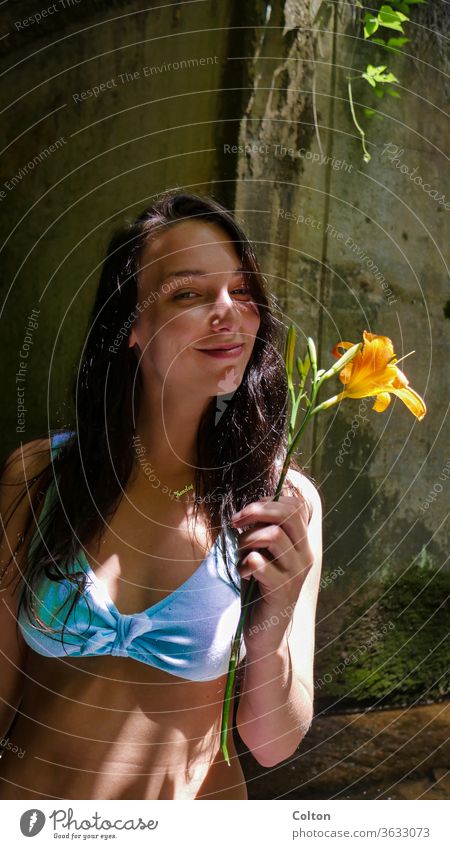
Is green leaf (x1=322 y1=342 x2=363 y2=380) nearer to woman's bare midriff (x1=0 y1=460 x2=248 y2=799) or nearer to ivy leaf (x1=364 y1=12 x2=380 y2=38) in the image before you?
woman's bare midriff (x1=0 y1=460 x2=248 y2=799)

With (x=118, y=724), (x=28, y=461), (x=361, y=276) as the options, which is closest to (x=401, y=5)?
(x=361, y=276)

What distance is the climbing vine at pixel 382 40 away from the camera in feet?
2.86

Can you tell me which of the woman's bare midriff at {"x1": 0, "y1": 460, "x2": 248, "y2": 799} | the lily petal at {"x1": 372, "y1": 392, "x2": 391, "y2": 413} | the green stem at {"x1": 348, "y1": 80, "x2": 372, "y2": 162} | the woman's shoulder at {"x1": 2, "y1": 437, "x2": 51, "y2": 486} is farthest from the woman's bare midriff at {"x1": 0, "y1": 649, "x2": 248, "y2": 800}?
the green stem at {"x1": 348, "y1": 80, "x2": 372, "y2": 162}

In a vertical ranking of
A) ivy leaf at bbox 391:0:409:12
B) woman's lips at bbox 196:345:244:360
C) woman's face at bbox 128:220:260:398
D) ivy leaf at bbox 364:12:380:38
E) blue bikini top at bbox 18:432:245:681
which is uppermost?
ivy leaf at bbox 391:0:409:12

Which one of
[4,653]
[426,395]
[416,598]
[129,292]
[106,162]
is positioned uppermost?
[106,162]

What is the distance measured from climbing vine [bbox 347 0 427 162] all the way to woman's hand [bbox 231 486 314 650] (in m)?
0.44

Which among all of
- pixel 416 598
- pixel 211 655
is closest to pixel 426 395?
pixel 416 598

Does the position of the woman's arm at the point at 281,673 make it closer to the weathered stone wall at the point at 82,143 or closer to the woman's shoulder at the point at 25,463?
Answer: the woman's shoulder at the point at 25,463

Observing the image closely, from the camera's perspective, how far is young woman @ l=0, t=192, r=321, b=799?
2.04 feet

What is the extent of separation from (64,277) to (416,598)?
1.75 feet

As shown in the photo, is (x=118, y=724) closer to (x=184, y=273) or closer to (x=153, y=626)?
(x=153, y=626)

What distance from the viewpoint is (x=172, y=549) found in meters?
0.68

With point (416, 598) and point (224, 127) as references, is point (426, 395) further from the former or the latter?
point (224, 127)

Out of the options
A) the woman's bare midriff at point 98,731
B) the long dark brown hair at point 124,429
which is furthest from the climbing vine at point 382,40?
the woman's bare midriff at point 98,731
